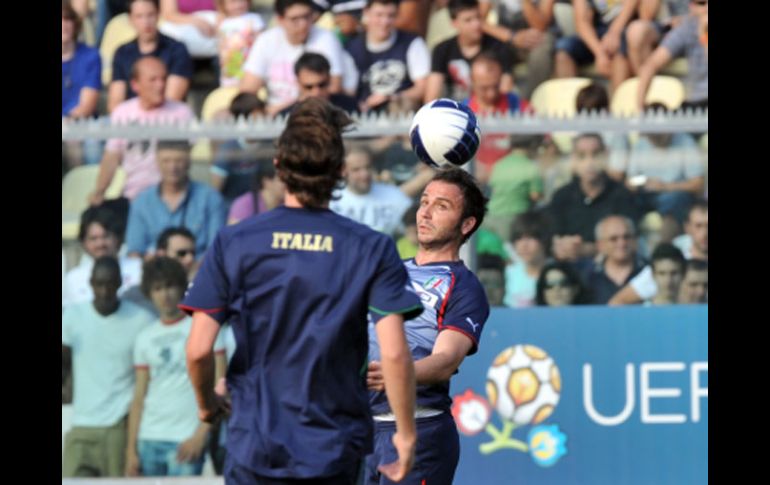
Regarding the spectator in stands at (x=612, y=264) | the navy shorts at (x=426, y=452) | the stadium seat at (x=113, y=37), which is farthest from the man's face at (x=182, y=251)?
the navy shorts at (x=426, y=452)

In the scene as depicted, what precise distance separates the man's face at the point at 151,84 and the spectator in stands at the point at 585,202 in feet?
11.4

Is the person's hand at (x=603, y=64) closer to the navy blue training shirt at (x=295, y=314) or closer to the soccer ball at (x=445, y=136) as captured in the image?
the soccer ball at (x=445, y=136)

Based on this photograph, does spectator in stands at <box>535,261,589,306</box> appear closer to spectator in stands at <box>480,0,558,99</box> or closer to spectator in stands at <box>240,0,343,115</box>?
spectator in stands at <box>480,0,558,99</box>

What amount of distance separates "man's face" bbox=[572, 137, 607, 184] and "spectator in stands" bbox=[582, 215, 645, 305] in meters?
0.46

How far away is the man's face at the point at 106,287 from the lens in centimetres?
1055

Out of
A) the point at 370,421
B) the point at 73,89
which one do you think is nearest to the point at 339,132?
the point at 370,421

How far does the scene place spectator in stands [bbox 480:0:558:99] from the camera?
39.7 feet

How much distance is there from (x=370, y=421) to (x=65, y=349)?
5.82m

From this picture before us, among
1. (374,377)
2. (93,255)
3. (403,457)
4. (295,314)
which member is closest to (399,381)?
(403,457)

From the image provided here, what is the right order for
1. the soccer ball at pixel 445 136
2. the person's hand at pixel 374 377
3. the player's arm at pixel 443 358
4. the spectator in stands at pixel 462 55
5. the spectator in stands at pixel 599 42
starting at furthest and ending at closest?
the spectator in stands at pixel 599 42 < the spectator in stands at pixel 462 55 < the soccer ball at pixel 445 136 < the player's arm at pixel 443 358 < the person's hand at pixel 374 377

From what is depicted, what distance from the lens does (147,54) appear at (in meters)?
12.2

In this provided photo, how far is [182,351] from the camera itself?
10.4 meters

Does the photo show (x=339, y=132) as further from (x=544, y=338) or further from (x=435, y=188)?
(x=544, y=338)

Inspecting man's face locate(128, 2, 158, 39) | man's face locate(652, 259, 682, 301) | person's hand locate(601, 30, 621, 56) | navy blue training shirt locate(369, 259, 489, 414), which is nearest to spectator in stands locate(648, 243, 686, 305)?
man's face locate(652, 259, 682, 301)
